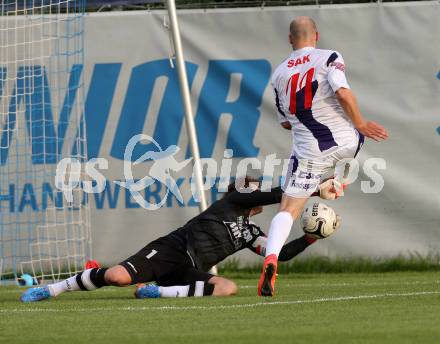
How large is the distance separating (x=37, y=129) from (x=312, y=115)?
14.8 ft

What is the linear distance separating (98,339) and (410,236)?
678 cm

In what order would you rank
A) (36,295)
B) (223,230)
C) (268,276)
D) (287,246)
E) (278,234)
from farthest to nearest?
1. (287,246)
2. (223,230)
3. (36,295)
4. (278,234)
5. (268,276)

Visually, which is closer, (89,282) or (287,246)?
(89,282)

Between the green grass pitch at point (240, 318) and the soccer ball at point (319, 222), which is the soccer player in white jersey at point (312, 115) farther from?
the green grass pitch at point (240, 318)

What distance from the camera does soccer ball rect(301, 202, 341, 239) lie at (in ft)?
27.4

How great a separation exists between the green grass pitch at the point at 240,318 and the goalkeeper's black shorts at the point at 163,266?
24 cm

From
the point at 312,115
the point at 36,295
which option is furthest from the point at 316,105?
the point at 36,295

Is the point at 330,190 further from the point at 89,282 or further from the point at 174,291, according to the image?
the point at 89,282

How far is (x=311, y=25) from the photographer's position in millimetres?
8500

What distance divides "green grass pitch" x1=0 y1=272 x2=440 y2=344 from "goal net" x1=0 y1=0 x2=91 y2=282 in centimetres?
288

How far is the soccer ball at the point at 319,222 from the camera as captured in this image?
329 inches

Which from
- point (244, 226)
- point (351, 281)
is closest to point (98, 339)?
point (244, 226)

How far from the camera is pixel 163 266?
27.5ft

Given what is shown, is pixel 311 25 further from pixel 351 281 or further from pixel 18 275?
pixel 18 275
